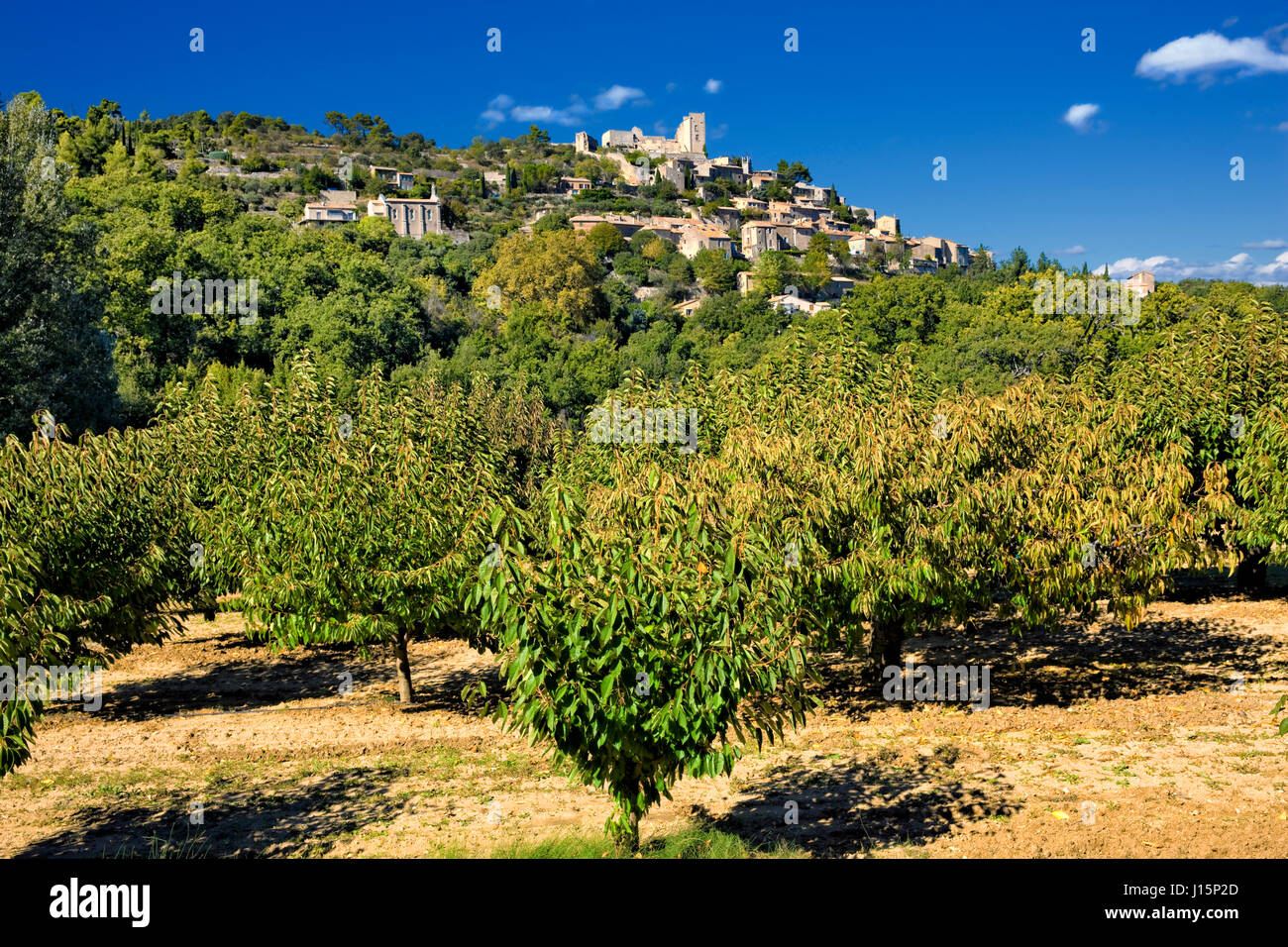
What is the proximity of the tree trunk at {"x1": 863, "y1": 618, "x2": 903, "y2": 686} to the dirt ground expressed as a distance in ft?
2.18

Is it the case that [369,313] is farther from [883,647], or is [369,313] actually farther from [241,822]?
[241,822]

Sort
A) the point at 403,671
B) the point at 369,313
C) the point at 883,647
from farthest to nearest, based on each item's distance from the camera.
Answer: the point at 369,313, the point at 403,671, the point at 883,647

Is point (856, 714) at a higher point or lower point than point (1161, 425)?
lower

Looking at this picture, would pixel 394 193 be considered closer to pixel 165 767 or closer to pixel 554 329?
pixel 554 329

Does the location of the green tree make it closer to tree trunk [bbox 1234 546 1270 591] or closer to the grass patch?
the grass patch

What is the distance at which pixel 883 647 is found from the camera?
18.7m

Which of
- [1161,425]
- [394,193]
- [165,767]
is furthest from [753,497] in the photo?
[394,193]

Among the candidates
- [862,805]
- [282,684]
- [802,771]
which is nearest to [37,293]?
[282,684]

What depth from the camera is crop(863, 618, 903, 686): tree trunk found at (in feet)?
58.9

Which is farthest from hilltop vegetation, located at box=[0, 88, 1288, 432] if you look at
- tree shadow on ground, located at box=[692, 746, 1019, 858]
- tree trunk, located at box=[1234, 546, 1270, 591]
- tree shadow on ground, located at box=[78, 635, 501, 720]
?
tree shadow on ground, located at box=[692, 746, 1019, 858]

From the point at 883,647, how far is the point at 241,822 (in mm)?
12273

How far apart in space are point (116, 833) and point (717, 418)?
13.1 meters

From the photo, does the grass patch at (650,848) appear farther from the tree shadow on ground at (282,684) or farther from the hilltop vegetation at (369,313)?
the hilltop vegetation at (369,313)

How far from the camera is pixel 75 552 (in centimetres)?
1603
